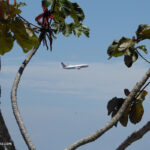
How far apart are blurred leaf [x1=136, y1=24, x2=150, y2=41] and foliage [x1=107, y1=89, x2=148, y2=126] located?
641 mm

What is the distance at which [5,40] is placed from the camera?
4.16 m

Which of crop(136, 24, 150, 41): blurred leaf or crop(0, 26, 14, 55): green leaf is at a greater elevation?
crop(136, 24, 150, 41): blurred leaf

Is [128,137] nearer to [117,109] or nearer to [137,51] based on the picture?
[117,109]

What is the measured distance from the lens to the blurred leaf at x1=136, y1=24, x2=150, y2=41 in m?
4.00

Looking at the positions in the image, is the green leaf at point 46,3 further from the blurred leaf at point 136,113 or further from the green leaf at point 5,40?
the blurred leaf at point 136,113

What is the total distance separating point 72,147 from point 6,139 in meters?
0.74

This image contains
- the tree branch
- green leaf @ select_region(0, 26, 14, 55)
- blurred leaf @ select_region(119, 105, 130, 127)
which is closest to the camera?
green leaf @ select_region(0, 26, 14, 55)

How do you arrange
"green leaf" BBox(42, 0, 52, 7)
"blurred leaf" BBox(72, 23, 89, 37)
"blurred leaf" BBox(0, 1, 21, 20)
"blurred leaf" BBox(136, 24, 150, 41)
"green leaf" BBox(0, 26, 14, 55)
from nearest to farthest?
"blurred leaf" BBox(0, 1, 21, 20)
"blurred leaf" BBox(136, 24, 150, 41)
"green leaf" BBox(0, 26, 14, 55)
"green leaf" BBox(42, 0, 52, 7)
"blurred leaf" BBox(72, 23, 89, 37)

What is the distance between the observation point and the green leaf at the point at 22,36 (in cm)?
404

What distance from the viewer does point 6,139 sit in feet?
14.6

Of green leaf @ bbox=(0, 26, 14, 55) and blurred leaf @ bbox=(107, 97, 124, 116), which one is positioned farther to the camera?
blurred leaf @ bbox=(107, 97, 124, 116)

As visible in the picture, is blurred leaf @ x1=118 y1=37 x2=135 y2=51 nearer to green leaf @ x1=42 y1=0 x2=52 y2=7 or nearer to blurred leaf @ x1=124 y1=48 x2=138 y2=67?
blurred leaf @ x1=124 y1=48 x2=138 y2=67

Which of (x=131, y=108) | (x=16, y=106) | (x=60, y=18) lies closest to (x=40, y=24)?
(x=60, y=18)

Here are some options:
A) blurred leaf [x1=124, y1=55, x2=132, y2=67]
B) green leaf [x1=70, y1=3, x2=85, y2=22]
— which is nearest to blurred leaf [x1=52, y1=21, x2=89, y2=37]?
green leaf [x1=70, y1=3, x2=85, y2=22]
